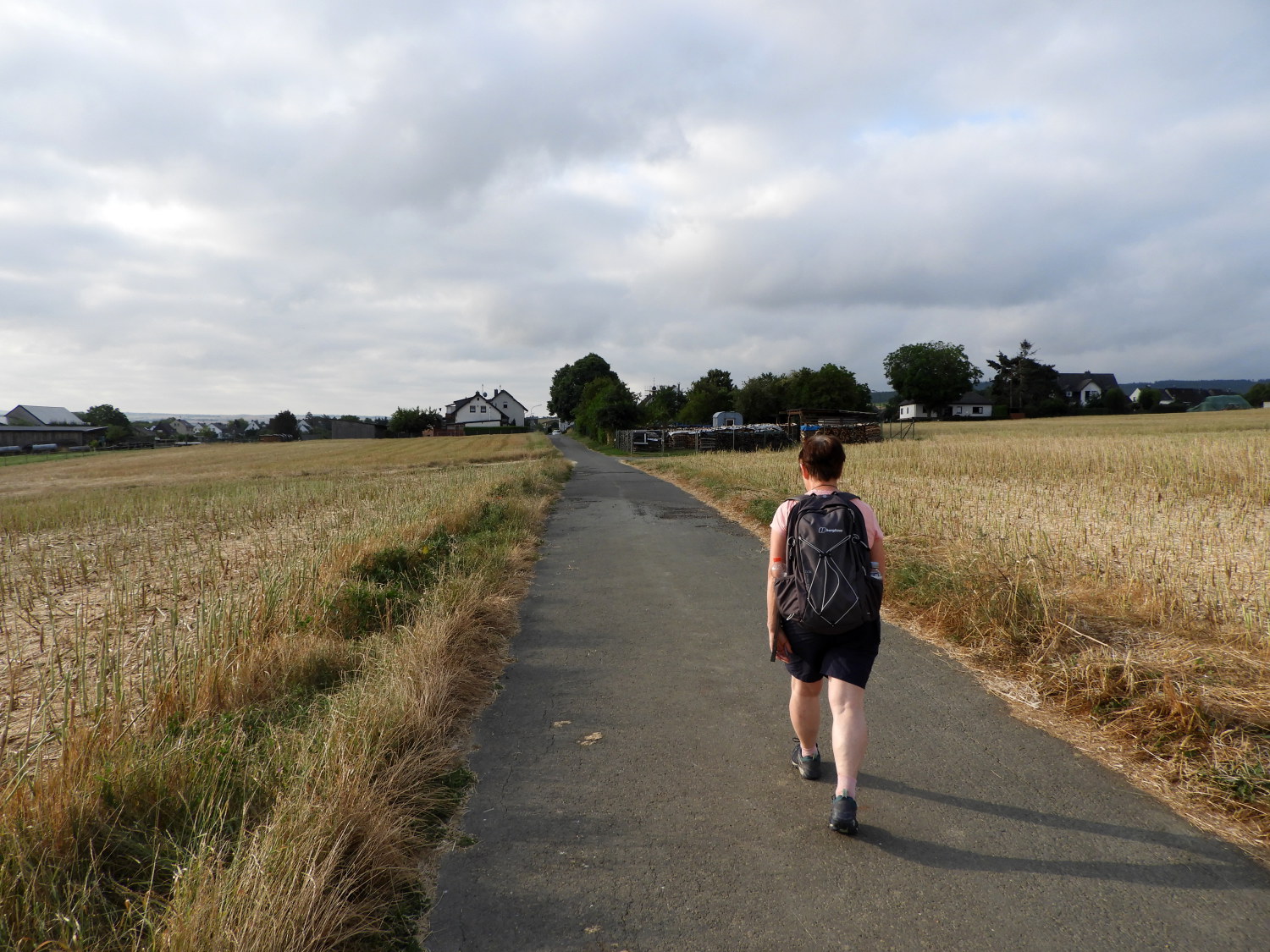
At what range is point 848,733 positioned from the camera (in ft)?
9.70

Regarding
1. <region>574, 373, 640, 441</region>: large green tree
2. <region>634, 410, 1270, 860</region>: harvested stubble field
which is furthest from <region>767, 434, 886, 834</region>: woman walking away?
<region>574, 373, 640, 441</region>: large green tree

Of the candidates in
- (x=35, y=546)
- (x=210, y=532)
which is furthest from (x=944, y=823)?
(x=35, y=546)

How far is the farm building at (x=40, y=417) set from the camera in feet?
322

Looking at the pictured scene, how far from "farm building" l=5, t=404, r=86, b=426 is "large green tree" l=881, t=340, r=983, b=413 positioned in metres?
121

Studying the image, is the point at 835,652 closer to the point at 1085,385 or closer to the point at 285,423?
the point at 285,423

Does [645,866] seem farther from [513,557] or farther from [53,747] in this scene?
[513,557]

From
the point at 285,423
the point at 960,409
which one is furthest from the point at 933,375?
the point at 285,423

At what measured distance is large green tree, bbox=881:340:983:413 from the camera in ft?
313

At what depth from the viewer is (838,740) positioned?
298 cm

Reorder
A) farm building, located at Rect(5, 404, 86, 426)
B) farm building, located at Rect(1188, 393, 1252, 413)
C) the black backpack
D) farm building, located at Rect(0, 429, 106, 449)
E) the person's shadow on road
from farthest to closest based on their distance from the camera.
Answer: farm building, located at Rect(5, 404, 86, 426)
farm building, located at Rect(1188, 393, 1252, 413)
farm building, located at Rect(0, 429, 106, 449)
the black backpack
the person's shadow on road

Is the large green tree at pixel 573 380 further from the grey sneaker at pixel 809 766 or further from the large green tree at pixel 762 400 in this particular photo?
the grey sneaker at pixel 809 766

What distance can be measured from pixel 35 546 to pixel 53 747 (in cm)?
988

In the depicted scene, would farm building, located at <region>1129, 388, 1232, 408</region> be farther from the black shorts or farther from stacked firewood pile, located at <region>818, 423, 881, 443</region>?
the black shorts

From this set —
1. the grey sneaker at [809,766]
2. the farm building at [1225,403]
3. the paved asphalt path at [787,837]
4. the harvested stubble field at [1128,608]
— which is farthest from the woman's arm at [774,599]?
the farm building at [1225,403]
